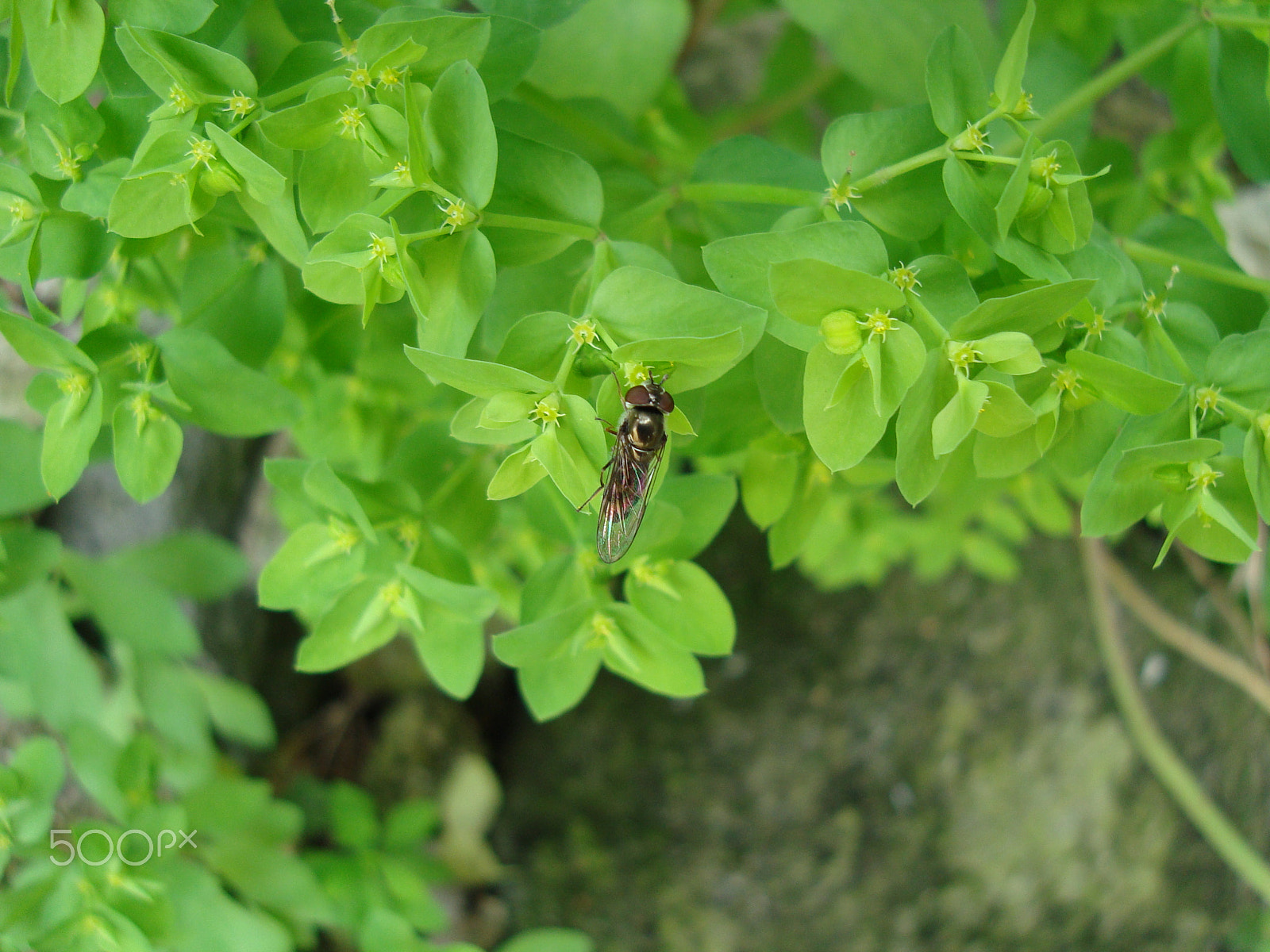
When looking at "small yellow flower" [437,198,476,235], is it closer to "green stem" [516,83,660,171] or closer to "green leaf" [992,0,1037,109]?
"green stem" [516,83,660,171]

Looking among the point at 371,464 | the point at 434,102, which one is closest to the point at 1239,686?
the point at 371,464

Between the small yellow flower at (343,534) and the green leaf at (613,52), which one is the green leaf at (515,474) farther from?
the green leaf at (613,52)

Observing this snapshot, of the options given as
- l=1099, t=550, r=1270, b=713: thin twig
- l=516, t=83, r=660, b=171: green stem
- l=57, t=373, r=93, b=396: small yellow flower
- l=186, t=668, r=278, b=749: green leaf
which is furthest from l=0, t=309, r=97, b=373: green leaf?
l=1099, t=550, r=1270, b=713: thin twig

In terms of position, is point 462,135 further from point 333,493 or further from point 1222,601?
point 1222,601

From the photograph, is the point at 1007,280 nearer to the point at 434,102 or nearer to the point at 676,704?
the point at 434,102

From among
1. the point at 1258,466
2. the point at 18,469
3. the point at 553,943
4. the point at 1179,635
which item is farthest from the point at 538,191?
the point at 1179,635

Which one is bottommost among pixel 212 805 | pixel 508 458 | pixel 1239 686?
pixel 1239 686
